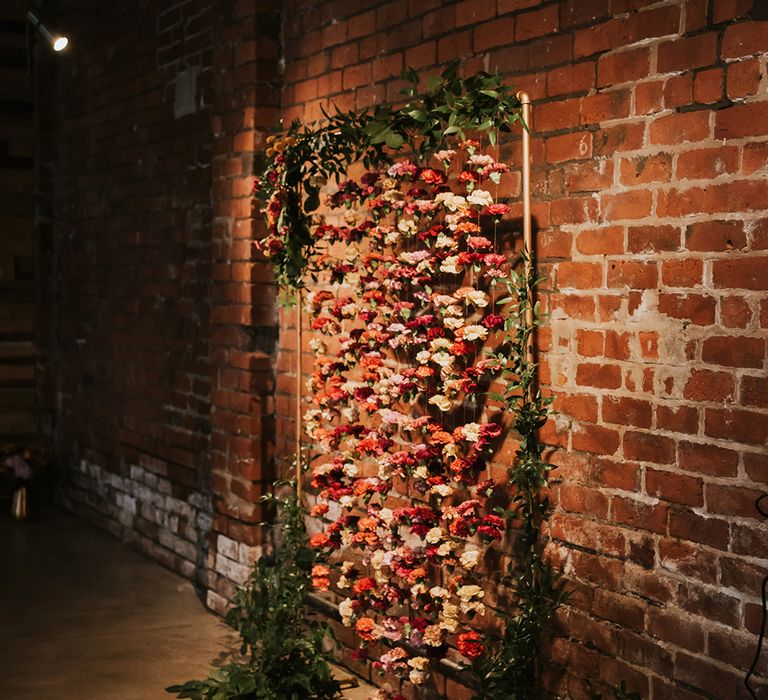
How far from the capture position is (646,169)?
284 centimetres

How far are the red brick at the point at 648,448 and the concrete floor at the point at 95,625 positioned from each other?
1584 mm

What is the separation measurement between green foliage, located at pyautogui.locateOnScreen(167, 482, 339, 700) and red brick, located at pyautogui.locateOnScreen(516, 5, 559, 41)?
6.17 feet

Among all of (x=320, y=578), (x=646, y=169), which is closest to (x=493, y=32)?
(x=646, y=169)

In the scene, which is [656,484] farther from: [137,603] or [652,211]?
[137,603]

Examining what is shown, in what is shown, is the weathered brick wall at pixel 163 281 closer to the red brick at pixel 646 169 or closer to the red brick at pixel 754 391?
Result: the red brick at pixel 646 169

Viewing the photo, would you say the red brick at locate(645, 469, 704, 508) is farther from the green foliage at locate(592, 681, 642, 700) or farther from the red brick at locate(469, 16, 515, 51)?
the red brick at locate(469, 16, 515, 51)

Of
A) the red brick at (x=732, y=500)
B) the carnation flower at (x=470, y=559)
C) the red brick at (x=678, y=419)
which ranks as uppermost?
the red brick at (x=678, y=419)

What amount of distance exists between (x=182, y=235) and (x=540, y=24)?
2.73 metres

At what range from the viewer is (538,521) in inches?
126

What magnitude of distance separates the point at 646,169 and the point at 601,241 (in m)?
0.24

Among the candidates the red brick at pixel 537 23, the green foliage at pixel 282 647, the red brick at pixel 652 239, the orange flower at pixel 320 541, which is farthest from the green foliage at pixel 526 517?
the green foliage at pixel 282 647

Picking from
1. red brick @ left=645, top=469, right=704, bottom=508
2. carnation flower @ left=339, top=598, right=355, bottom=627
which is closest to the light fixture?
carnation flower @ left=339, top=598, right=355, bottom=627

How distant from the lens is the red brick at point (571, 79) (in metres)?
3.01

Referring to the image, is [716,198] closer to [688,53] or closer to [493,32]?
[688,53]
